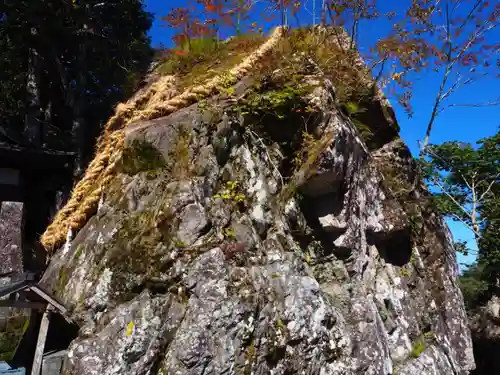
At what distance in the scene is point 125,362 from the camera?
3.75 meters

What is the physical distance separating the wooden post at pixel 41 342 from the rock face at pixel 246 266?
0.78ft

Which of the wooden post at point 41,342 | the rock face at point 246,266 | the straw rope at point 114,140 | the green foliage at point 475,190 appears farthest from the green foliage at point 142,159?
the green foliage at point 475,190

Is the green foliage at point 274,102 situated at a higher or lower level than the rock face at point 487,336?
higher

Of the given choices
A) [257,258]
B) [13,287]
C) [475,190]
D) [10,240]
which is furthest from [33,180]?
[475,190]

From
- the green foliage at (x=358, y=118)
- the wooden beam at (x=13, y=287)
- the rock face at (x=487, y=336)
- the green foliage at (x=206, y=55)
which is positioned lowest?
the rock face at (x=487, y=336)

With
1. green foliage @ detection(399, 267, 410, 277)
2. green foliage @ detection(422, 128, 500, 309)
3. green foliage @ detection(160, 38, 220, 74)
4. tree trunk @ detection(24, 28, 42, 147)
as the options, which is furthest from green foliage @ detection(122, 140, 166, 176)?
green foliage @ detection(422, 128, 500, 309)

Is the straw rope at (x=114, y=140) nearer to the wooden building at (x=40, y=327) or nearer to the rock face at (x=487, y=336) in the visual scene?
the wooden building at (x=40, y=327)

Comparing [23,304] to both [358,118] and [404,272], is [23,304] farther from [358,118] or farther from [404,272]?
[358,118]

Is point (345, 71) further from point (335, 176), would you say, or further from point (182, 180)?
point (182, 180)

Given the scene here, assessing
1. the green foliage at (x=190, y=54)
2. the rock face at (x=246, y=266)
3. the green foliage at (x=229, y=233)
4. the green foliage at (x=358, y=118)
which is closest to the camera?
the rock face at (x=246, y=266)

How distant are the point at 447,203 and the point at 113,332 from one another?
38.2 ft

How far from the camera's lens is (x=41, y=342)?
4094 millimetres

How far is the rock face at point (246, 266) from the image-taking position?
393cm

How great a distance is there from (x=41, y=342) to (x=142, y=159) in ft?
7.30
